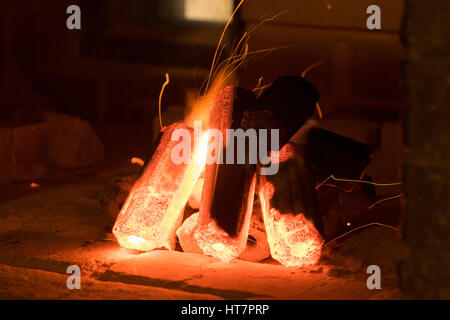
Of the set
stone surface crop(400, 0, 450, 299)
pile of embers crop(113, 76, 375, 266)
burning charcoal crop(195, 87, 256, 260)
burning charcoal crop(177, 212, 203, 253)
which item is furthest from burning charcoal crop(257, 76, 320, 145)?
stone surface crop(400, 0, 450, 299)

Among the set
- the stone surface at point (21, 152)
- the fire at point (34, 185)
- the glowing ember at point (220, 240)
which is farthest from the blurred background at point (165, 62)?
the glowing ember at point (220, 240)

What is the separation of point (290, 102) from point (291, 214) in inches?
35.1

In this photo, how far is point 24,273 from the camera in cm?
447

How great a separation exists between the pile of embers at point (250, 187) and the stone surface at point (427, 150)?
3.73ft

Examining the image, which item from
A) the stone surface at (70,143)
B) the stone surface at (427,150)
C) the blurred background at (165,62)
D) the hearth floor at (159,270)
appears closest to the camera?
the stone surface at (427,150)

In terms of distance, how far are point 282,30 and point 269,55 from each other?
1.06ft

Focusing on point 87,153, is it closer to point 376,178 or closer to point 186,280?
point 376,178

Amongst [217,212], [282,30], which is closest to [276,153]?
[217,212]

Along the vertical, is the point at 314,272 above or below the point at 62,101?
below

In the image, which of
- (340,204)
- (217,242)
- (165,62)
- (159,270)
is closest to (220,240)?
(217,242)

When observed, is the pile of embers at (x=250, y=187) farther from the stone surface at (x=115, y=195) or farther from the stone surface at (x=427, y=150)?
the stone surface at (x=427, y=150)

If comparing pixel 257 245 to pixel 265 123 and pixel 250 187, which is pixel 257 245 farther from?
pixel 265 123

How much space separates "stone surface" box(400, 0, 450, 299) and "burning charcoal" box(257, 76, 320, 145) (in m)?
1.59

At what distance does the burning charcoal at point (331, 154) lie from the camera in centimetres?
518
